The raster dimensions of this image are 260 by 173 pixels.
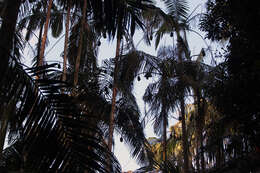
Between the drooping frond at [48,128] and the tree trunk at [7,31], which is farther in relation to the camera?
the tree trunk at [7,31]

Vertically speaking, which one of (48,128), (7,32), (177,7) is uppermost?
(177,7)

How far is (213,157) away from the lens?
3850 millimetres

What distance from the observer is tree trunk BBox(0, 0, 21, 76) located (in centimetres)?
169

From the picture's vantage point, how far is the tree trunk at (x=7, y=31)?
1687 millimetres

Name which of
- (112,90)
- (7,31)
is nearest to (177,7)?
(112,90)

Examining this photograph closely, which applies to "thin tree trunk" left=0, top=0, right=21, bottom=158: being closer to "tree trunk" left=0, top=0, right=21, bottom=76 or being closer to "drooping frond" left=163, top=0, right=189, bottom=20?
"tree trunk" left=0, top=0, right=21, bottom=76

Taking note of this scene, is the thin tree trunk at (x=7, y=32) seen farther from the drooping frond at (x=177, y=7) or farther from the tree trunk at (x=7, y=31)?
the drooping frond at (x=177, y=7)

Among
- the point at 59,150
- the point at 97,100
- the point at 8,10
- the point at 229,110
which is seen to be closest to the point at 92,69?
the point at 97,100

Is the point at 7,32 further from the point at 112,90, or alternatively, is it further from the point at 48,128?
the point at 112,90

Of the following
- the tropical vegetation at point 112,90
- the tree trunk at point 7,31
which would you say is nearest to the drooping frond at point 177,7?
the tropical vegetation at point 112,90

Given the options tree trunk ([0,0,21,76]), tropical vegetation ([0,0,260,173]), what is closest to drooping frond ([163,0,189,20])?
tropical vegetation ([0,0,260,173])

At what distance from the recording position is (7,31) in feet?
5.76

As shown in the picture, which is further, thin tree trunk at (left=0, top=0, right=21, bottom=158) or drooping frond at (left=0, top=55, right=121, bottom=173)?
thin tree trunk at (left=0, top=0, right=21, bottom=158)

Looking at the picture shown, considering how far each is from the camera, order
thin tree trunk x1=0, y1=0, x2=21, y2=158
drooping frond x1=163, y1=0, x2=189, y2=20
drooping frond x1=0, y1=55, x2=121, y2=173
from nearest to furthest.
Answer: drooping frond x1=0, y1=55, x2=121, y2=173 → thin tree trunk x1=0, y1=0, x2=21, y2=158 → drooping frond x1=163, y1=0, x2=189, y2=20
